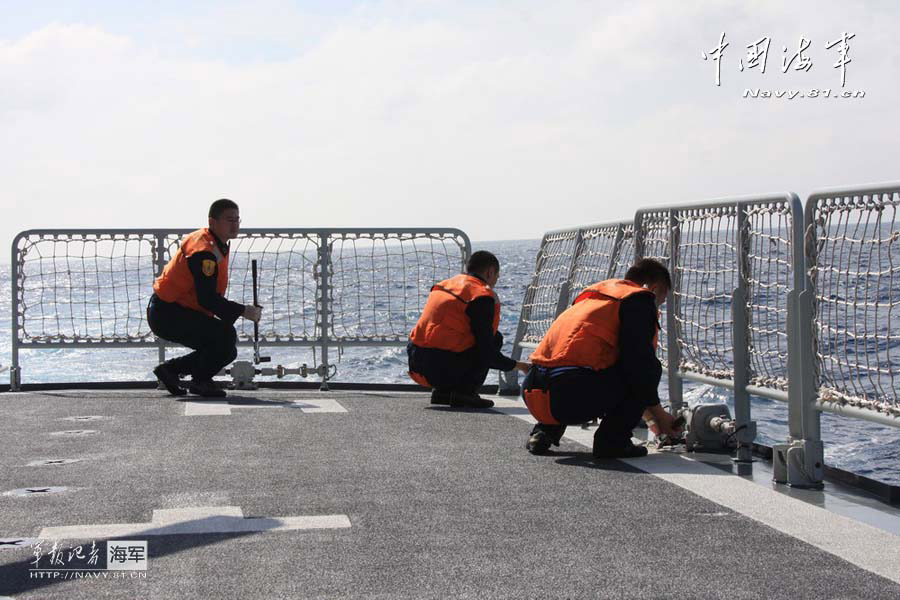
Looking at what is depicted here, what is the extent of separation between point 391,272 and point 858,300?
6919mm

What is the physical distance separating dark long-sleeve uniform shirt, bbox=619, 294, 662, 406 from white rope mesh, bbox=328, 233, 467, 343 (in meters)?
4.99

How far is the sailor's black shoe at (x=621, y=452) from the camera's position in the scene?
275 inches

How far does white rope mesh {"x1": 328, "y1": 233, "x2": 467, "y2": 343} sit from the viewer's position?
11938 millimetres

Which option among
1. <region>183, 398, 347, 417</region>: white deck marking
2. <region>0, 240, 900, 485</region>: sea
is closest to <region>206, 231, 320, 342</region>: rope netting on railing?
<region>0, 240, 900, 485</region>: sea

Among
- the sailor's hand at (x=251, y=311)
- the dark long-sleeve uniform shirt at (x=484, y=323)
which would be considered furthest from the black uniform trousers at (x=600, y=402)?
the sailor's hand at (x=251, y=311)

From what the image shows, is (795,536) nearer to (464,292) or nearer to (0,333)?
(464,292)

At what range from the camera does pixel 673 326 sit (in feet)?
26.3

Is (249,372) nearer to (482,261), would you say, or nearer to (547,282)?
(547,282)

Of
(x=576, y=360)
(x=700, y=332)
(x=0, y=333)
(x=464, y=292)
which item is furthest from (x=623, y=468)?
(x=0, y=333)

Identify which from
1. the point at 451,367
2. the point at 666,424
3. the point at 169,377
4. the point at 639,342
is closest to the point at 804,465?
the point at 639,342

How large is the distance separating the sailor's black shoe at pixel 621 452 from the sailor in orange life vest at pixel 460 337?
7.11 ft

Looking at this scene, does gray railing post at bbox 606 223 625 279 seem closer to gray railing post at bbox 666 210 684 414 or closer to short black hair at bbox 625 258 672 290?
gray railing post at bbox 666 210 684 414

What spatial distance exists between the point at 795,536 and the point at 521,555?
3.64ft

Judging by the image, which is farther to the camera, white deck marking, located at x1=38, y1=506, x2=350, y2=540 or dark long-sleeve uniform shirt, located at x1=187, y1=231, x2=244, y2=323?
dark long-sleeve uniform shirt, located at x1=187, y1=231, x2=244, y2=323
